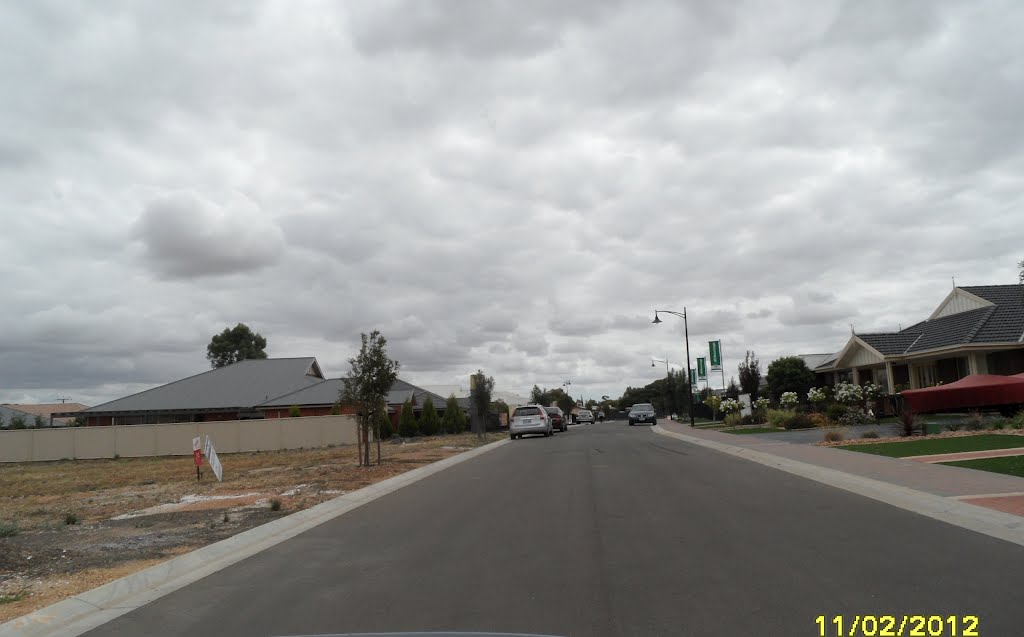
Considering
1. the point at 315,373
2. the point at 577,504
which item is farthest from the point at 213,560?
Result: the point at 315,373

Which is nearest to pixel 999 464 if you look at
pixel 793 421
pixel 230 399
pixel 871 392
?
pixel 793 421

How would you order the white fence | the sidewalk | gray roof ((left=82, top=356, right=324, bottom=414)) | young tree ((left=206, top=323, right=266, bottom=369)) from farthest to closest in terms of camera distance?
1. young tree ((left=206, top=323, right=266, bottom=369))
2. gray roof ((left=82, top=356, right=324, bottom=414))
3. the white fence
4. the sidewalk

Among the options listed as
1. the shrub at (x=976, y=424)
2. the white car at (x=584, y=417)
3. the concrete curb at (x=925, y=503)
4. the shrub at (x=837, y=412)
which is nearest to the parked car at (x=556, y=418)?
the shrub at (x=837, y=412)

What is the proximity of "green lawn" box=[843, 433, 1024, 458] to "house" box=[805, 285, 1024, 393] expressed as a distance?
1695 cm

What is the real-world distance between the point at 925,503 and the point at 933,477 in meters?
2.80

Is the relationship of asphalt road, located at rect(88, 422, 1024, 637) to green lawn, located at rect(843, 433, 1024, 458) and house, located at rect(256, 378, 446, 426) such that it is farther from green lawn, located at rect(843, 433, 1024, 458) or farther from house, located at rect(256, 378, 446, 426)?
house, located at rect(256, 378, 446, 426)

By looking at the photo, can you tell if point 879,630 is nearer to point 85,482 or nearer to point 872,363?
point 85,482

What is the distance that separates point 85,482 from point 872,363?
4108cm

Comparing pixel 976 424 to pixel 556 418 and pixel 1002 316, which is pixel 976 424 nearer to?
pixel 1002 316

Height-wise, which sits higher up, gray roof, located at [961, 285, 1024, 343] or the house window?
gray roof, located at [961, 285, 1024, 343]

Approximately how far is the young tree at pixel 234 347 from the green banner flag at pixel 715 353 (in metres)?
61.7

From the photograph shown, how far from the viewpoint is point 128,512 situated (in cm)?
1529

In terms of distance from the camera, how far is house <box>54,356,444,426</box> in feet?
172

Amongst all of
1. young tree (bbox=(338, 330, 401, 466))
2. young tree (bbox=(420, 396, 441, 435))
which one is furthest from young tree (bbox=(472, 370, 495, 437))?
young tree (bbox=(338, 330, 401, 466))
